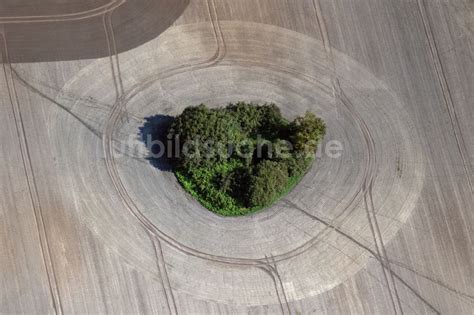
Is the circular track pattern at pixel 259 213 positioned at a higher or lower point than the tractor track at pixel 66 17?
lower

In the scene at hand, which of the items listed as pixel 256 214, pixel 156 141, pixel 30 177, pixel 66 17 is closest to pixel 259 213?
pixel 256 214

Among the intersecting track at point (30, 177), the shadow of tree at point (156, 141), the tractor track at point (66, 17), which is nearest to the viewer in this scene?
the intersecting track at point (30, 177)

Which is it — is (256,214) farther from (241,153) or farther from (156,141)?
(156,141)

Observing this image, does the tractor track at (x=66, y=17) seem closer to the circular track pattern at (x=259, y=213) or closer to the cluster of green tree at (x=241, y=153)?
the circular track pattern at (x=259, y=213)

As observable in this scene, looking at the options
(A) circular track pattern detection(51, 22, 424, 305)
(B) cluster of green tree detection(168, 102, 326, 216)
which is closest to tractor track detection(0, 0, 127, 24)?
(A) circular track pattern detection(51, 22, 424, 305)

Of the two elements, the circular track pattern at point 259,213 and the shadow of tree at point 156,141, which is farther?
the shadow of tree at point 156,141

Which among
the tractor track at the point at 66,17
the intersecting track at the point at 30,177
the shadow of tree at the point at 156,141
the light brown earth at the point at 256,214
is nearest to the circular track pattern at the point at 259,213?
the light brown earth at the point at 256,214

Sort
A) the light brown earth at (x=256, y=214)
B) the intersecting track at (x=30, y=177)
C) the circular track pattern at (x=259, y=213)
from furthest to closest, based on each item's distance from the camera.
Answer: the circular track pattern at (x=259, y=213), the light brown earth at (x=256, y=214), the intersecting track at (x=30, y=177)
